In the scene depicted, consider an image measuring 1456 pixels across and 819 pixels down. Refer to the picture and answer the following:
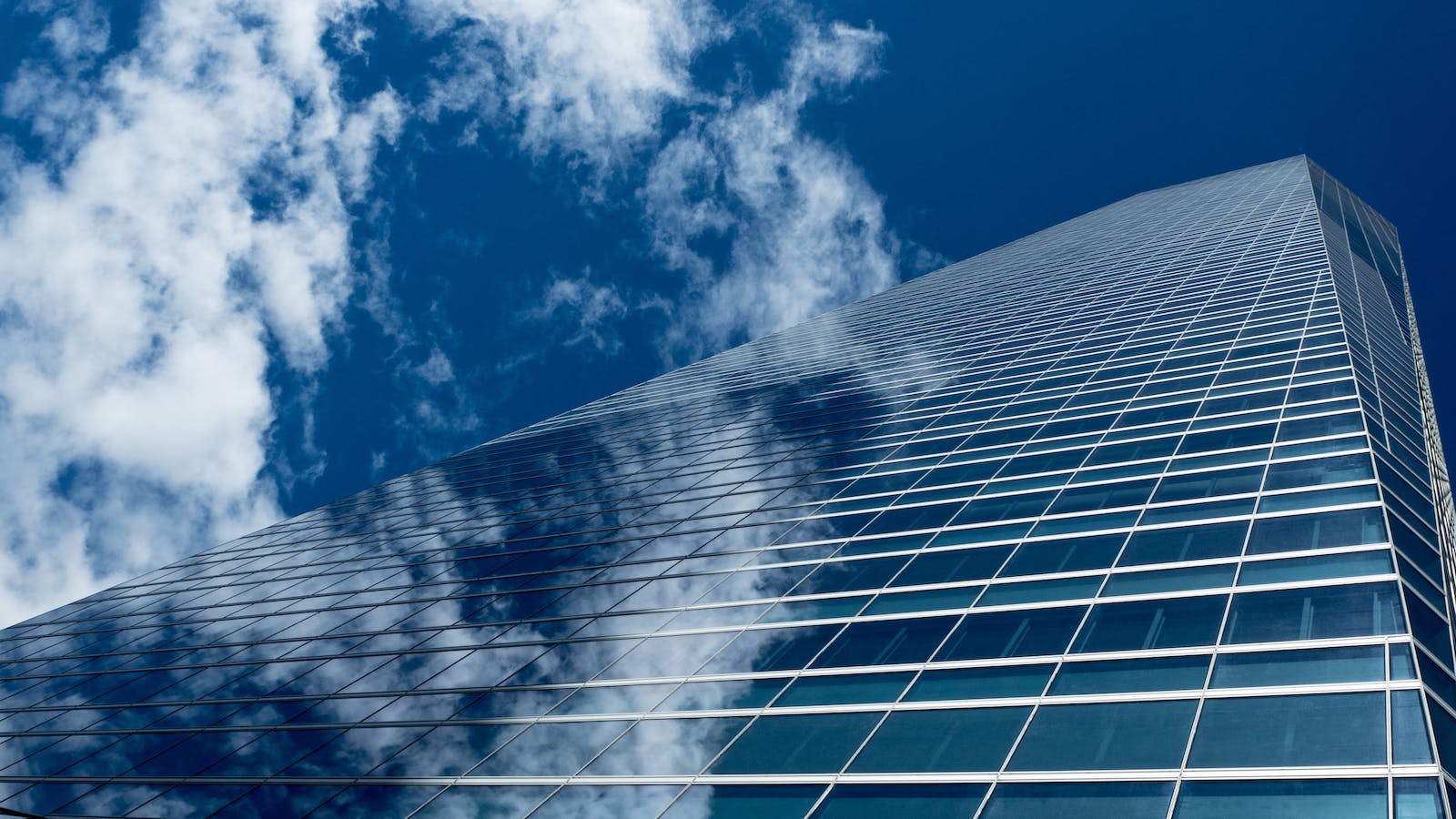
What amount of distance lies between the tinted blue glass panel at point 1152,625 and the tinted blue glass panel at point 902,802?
4.11m

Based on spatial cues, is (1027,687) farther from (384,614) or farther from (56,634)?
(56,634)

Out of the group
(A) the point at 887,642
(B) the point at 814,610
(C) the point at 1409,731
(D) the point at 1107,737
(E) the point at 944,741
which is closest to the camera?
(C) the point at 1409,731

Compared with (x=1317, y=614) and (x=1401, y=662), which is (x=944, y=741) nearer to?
(x=1317, y=614)

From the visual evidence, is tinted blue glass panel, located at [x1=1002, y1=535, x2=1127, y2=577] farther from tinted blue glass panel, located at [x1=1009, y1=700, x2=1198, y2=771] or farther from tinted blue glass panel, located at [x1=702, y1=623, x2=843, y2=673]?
tinted blue glass panel, located at [x1=1009, y1=700, x2=1198, y2=771]

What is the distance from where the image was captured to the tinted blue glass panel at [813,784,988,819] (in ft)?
44.8

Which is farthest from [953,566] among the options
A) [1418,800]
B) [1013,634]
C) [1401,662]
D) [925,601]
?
[1418,800]

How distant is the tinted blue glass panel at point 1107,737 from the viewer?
13.4 meters

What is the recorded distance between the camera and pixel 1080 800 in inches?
507

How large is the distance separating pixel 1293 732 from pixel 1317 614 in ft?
10.9

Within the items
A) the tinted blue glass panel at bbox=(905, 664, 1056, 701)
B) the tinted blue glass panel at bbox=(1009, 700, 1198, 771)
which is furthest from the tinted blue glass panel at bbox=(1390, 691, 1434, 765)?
the tinted blue glass panel at bbox=(905, 664, 1056, 701)

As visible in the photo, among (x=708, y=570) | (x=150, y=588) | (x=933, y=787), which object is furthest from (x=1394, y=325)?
(x=150, y=588)

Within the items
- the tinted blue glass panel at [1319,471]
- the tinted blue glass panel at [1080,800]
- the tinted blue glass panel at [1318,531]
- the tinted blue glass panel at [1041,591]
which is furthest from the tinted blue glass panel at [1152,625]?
the tinted blue glass panel at [1319,471]

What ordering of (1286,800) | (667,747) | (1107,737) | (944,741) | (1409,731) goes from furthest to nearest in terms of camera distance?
(667,747) < (944,741) < (1107,737) < (1409,731) < (1286,800)

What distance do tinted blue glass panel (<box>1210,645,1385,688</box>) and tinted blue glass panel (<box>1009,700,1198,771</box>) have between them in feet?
2.69
